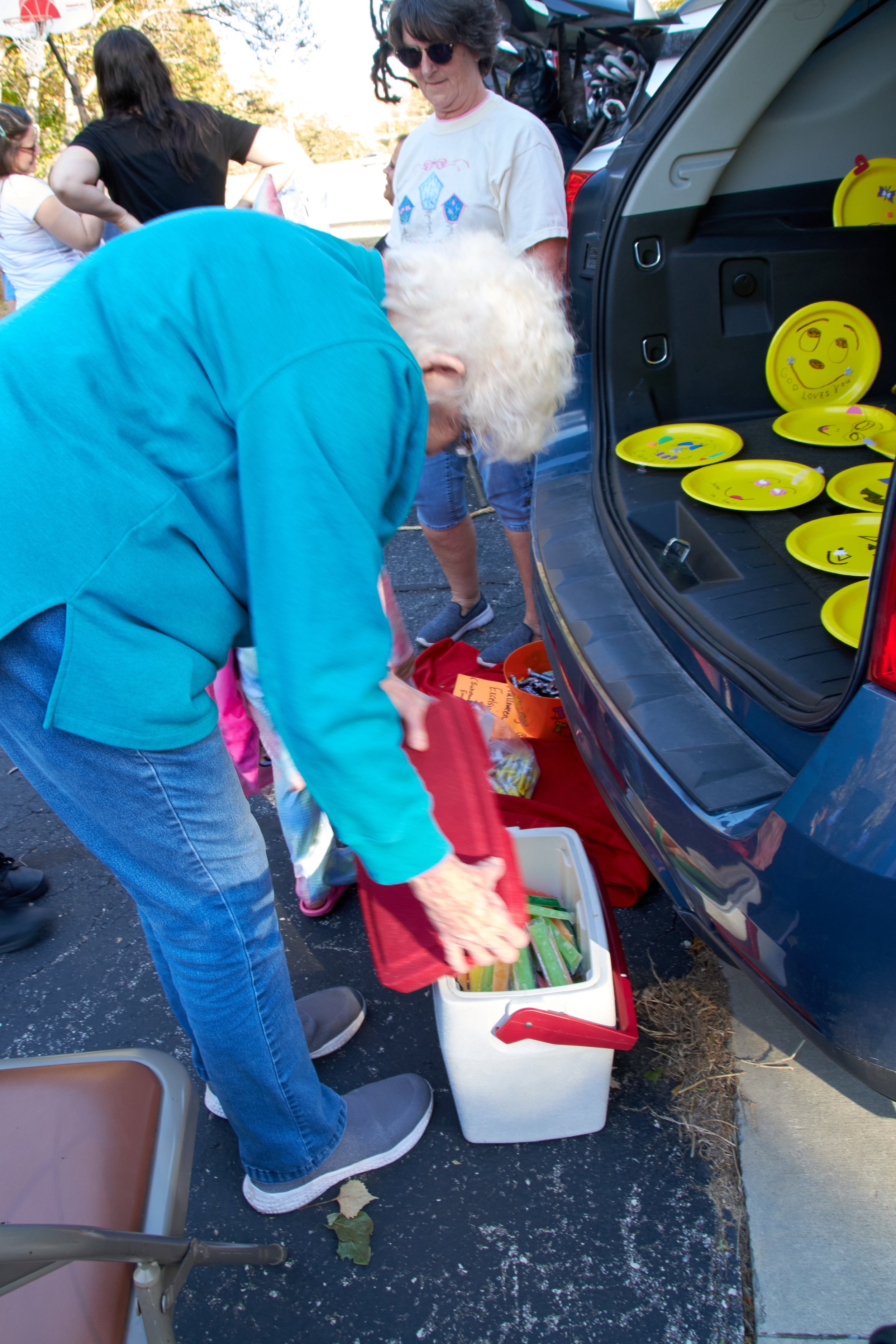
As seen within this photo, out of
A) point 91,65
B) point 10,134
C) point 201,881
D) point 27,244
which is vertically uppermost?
point 91,65

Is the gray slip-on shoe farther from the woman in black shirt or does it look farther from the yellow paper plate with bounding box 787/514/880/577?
the woman in black shirt

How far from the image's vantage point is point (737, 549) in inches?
74.9

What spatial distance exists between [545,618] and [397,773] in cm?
99

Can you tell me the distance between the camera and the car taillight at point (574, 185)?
237 cm

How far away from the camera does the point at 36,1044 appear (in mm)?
1941

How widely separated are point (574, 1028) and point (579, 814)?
Result: 2.77 ft

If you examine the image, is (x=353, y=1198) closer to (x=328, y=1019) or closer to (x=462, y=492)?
(x=328, y=1019)

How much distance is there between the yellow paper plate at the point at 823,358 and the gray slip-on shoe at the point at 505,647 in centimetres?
105

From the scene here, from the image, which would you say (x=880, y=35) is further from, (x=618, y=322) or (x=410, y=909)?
(x=410, y=909)

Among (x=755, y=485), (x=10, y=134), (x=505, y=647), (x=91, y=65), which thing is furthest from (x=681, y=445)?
(x=91, y=65)

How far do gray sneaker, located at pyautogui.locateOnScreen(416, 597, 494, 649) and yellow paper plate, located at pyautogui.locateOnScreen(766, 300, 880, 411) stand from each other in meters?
1.24

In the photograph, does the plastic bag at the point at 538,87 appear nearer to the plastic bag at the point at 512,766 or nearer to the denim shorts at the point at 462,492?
the denim shorts at the point at 462,492

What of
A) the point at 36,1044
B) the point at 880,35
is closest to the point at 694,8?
the point at 880,35

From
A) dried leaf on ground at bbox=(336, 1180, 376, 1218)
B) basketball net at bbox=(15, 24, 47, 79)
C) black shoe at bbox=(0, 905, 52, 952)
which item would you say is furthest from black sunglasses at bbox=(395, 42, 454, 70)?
basketball net at bbox=(15, 24, 47, 79)
